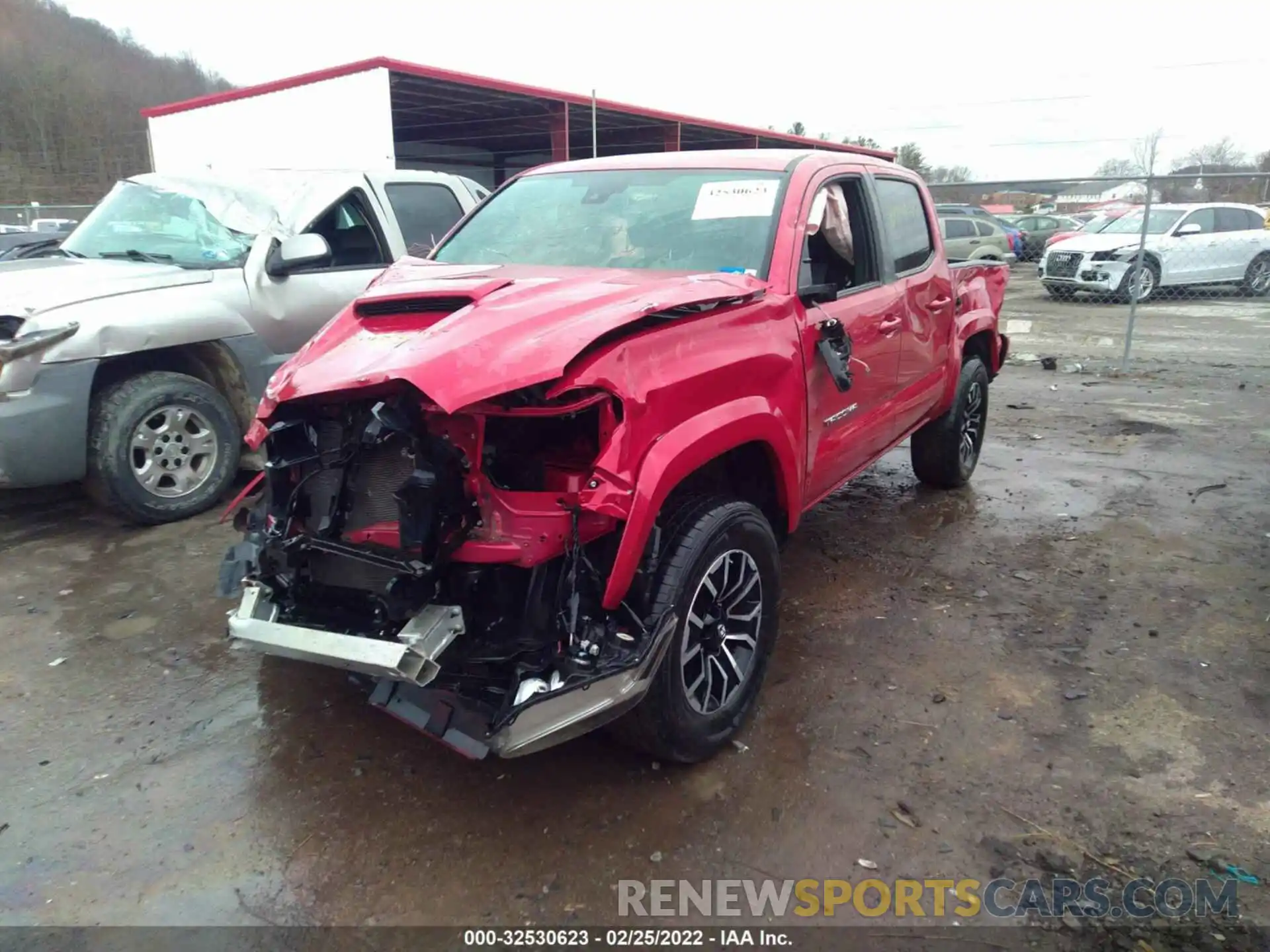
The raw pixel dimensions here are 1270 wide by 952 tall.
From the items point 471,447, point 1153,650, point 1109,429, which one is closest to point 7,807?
point 471,447

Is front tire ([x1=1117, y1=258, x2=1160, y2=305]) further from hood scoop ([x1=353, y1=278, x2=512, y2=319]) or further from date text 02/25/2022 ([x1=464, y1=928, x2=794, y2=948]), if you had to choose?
date text 02/25/2022 ([x1=464, y1=928, x2=794, y2=948])

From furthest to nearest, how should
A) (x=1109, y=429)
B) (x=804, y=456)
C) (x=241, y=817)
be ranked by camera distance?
(x=1109, y=429) → (x=804, y=456) → (x=241, y=817)

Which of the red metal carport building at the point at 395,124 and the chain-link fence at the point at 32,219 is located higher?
the red metal carport building at the point at 395,124

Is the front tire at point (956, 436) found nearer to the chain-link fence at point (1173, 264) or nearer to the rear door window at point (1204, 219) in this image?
the chain-link fence at point (1173, 264)

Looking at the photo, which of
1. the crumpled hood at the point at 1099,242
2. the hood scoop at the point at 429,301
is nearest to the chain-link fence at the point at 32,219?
the hood scoop at the point at 429,301

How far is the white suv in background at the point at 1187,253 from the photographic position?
1452cm

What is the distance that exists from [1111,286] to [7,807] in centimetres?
1617

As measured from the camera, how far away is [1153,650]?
3.72m

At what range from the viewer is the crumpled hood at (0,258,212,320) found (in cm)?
448

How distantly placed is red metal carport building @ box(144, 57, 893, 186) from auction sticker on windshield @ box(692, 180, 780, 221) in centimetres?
879

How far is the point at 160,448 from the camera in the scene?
16.0 feet

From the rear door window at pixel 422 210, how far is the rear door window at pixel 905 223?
Result: 307cm

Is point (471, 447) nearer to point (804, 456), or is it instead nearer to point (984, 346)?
point (804, 456)

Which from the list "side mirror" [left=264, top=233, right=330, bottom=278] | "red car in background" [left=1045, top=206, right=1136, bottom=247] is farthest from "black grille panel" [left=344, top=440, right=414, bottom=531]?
"red car in background" [left=1045, top=206, right=1136, bottom=247]
